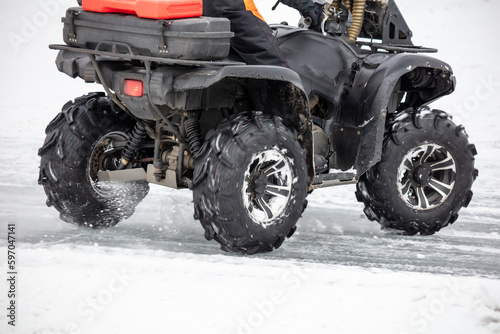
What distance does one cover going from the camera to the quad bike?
222 inches

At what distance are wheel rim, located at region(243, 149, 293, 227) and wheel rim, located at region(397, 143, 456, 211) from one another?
1203mm

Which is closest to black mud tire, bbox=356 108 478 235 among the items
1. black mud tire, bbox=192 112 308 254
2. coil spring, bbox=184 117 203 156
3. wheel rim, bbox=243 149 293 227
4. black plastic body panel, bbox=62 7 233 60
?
black mud tire, bbox=192 112 308 254

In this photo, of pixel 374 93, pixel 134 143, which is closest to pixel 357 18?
pixel 374 93

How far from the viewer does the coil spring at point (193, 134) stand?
19.5 ft

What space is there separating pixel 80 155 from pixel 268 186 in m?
1.53

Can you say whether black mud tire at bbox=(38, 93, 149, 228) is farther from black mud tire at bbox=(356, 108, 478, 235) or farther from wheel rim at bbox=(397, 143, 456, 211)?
wheel rim at bbox=(397, 143, 456, 211)

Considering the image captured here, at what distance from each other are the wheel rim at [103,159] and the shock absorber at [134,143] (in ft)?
0.57

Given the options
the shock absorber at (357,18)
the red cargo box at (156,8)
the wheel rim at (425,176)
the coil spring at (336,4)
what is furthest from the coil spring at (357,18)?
the red cargo box at (156,8)

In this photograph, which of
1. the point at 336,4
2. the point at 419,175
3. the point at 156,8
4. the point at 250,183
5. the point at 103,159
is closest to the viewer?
the point at 156,8

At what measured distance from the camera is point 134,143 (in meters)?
6.37

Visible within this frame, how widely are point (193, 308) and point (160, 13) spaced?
6.26ft

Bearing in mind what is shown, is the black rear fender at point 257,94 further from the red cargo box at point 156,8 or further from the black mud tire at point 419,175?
the black mud tire at point 419,175

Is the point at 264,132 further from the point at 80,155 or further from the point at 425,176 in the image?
the point at 425,176

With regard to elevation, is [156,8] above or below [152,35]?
above
